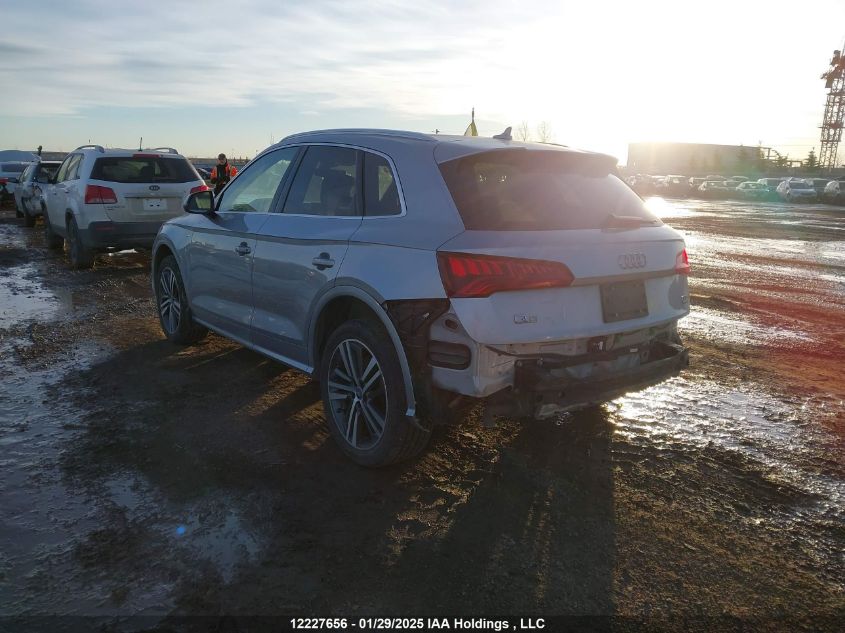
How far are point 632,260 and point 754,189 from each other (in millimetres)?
54908

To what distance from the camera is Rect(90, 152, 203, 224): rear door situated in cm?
1054

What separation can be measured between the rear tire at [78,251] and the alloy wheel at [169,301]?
17.0 ft

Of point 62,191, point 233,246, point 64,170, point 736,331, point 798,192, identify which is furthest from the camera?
point 798,192

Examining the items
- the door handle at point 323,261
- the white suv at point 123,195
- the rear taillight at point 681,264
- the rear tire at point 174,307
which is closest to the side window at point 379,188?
the door handle at point 323,261

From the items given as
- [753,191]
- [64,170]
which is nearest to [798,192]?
[753,191]

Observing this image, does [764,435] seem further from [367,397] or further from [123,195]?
[123,195]

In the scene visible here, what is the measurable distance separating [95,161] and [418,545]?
989 centimetres

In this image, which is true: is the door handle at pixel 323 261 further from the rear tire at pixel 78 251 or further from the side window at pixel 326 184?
the rear tire at pixel 78 251

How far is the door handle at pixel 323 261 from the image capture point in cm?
396

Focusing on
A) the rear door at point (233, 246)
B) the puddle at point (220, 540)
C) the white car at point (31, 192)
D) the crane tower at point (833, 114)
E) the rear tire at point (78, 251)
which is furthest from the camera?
the crane tower at point (833, 114)

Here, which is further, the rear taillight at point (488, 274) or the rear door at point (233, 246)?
the rear door at point (233, 246)

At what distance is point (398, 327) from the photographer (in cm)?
347

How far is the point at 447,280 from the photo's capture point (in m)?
3.23

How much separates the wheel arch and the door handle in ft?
0.52
